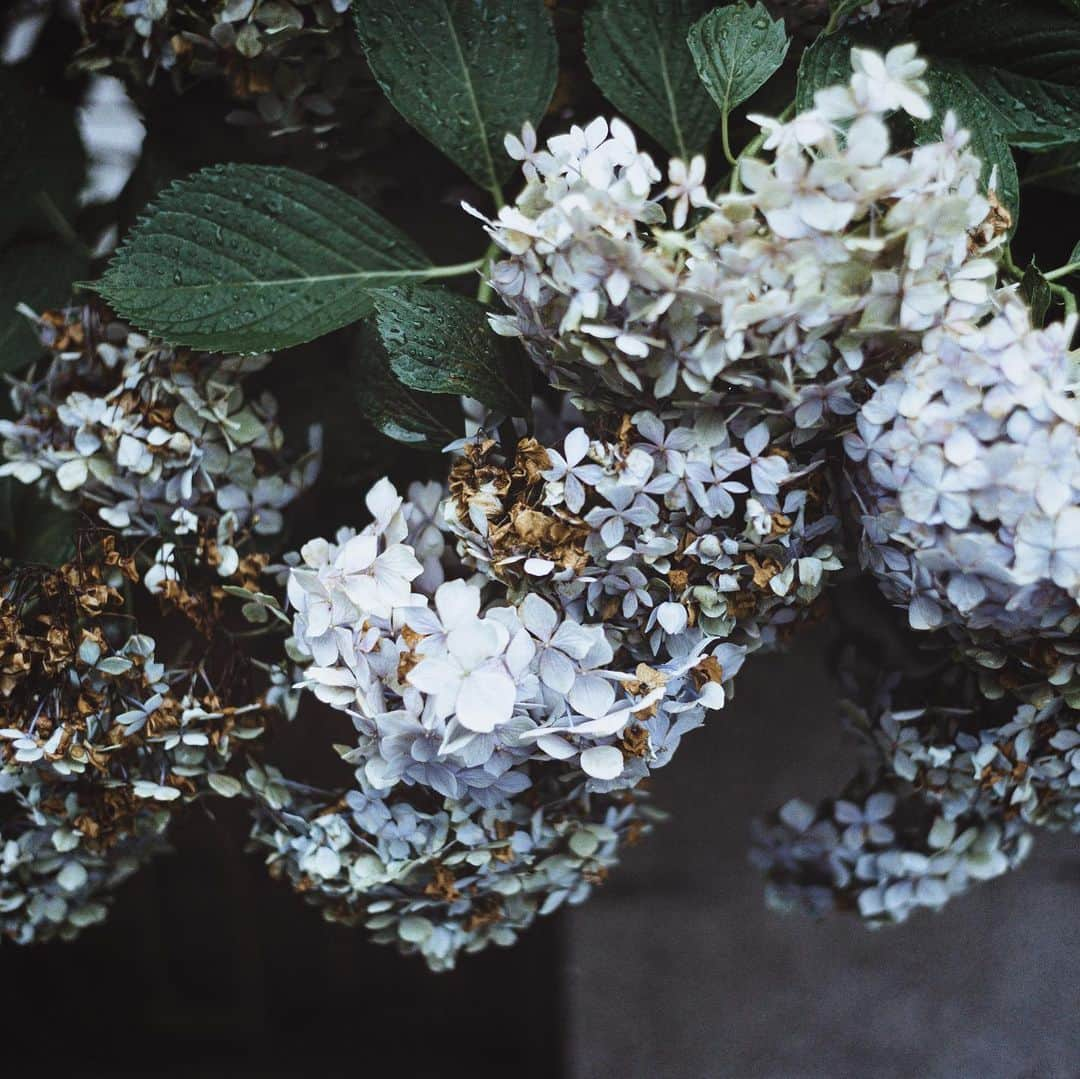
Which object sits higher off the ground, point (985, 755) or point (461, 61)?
point (461, 61)

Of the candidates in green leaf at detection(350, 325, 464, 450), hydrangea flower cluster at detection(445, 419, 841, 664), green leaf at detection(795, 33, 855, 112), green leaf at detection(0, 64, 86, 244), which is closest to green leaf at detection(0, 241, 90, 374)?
green leaf at detection(0, 64, 86, 244)

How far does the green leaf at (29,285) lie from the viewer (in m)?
0.68

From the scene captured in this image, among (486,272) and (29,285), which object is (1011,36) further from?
(29,285)

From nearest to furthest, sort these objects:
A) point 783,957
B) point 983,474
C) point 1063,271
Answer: point 983,474 → point 1063,271 → point 783,957

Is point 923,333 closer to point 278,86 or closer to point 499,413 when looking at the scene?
point 499,413

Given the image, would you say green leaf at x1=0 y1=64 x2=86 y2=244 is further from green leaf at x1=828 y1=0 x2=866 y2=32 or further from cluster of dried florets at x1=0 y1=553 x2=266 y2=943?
green leaf at x1=828 y1=0 x2=866 y2=32

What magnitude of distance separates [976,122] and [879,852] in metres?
0.42

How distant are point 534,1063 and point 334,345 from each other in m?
0.68

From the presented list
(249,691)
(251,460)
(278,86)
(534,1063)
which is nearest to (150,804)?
(249,691)

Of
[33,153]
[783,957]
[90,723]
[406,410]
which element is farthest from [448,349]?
[783,957]

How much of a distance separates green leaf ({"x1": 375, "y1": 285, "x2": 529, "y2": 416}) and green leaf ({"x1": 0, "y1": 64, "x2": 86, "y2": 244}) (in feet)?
1.04

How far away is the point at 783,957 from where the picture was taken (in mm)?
865

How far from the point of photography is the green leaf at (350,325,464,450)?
0.59m

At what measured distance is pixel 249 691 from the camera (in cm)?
63
